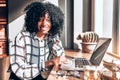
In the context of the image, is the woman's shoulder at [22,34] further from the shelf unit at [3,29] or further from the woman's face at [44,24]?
the shelf unit at [3,29]

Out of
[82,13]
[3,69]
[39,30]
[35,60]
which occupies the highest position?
[82,13]

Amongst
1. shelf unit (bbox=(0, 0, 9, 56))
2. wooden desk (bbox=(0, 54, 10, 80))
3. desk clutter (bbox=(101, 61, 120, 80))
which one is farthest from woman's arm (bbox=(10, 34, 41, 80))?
shelf unit (bbox=(0, 0, 9, 56))

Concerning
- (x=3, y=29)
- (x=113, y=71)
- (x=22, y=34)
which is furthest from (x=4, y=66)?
(x=113, y=71)

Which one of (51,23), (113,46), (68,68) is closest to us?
(68,68)

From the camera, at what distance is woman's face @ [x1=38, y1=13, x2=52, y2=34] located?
6.21ft

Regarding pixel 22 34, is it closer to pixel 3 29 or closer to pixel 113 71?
pixel 113 71

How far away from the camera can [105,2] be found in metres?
2.66

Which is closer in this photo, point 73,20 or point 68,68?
point 68,68

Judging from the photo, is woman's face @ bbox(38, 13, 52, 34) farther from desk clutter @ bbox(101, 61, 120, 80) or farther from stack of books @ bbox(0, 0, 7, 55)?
stack of books @ bbox(0, 0, 7, 55)

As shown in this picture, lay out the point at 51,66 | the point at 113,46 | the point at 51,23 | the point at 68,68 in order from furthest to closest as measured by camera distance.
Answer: the point at 113,46 < the point at 51,23 < the point at 51,66 < the point at 68,68

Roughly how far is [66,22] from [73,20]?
8 centimetres

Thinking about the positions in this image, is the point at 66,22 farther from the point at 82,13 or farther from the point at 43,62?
the point at 43,62

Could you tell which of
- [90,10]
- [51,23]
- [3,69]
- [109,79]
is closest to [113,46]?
[90,10]

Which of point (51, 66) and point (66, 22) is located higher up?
point (66, 22)
